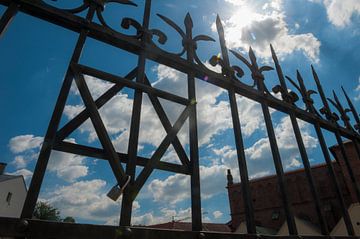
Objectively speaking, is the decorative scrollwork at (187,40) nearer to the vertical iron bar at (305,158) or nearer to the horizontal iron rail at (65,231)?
the vertical iron bar at (305,158)

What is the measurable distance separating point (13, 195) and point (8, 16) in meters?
24.6

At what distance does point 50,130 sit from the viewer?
199cm

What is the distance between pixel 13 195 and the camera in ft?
70.7

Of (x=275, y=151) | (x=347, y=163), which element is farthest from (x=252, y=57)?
(x=347, y=163)

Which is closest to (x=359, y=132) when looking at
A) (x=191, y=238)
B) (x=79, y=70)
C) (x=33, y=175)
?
(x=191, y=238)

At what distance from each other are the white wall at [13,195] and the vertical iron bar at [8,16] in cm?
2193

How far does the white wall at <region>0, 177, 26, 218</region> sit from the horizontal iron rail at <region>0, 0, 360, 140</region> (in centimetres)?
2191

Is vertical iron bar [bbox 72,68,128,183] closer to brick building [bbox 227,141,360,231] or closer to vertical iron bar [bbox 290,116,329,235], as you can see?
vertical iron bar [bbox 290,116,329,235]

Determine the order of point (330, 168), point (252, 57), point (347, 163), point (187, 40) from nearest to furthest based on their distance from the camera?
point (187, 40)
point (252, 57)
point (330, 168)
point (347, 163)

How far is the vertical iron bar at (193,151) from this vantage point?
93.9 inches

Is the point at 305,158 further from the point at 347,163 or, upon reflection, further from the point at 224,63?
the point at 224,63

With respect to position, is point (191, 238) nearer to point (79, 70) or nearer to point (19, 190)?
point (79, 70)

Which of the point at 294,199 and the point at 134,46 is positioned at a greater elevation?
the point at 294,199

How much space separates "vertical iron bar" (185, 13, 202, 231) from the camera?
7.82 ft
